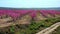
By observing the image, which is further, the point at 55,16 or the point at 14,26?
the point at 55,16

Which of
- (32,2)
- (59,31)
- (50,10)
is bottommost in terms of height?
(59,31)

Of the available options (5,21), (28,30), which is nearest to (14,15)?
(5,21)

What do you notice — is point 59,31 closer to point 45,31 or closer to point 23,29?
point 45,31

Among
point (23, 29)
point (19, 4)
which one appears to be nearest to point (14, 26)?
point (23, 29)

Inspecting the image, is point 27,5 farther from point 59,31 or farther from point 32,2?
point 59,31

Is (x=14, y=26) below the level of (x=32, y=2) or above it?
below

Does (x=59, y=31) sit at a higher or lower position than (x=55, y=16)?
lower
